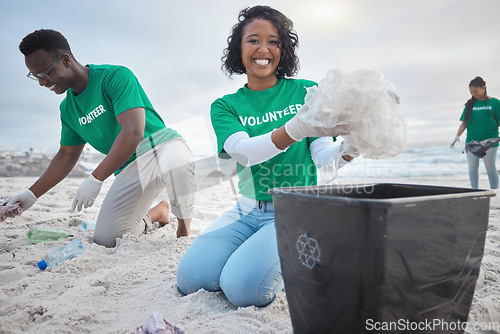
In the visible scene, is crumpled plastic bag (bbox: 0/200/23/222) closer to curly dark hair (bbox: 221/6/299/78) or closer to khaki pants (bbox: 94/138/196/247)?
khaki pants (bbox: 94/138/196/247)

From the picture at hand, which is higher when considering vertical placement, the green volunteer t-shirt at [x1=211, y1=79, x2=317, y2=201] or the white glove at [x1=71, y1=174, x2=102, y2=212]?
the green volunteer t-shirt at [x1=211, y1=79, x2=317, y2=201]

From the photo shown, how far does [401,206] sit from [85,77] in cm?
219

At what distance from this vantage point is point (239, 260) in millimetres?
1354

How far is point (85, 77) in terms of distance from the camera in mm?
2215

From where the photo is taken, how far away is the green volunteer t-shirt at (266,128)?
1.55 m

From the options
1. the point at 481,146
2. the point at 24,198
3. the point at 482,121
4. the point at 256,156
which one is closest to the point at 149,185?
the point at 24,198

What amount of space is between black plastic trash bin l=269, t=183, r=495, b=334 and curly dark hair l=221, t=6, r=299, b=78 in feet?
3.48

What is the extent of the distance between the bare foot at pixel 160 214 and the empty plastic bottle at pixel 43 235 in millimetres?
577

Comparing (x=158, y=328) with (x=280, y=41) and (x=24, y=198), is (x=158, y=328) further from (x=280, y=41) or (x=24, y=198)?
(x=24, y=198)

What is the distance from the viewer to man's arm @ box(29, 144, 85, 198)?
2389 millimetres

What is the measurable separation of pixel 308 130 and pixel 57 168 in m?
2.15

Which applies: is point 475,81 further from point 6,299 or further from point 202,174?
point 202,174

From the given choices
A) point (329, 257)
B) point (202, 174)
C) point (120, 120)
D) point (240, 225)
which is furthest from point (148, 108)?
point (202, 174)

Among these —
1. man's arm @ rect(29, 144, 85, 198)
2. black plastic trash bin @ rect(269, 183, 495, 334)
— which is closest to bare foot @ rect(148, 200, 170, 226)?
man's arm @ rect(29, 144, 85, 198)
